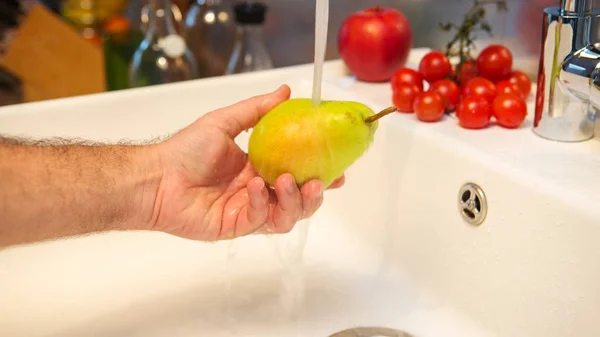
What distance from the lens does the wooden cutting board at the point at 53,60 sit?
4.01 feet

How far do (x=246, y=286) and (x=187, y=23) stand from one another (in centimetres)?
67

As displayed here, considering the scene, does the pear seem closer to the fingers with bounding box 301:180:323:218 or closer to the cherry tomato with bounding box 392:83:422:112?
the fingers with bounding box 301:180:323:218

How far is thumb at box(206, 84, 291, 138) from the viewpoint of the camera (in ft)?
2.40

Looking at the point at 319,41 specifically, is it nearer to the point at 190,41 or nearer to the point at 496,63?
the point at 496,63

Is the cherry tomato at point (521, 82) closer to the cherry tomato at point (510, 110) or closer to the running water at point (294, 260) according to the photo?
the cherry tomato at point (510, 110)

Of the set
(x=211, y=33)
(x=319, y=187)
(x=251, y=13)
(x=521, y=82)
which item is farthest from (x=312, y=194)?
(x=211, y=33)

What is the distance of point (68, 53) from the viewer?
1.23 metres

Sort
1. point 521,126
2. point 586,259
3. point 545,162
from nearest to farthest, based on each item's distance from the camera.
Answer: point 586,259 < point 545,162 < point 521,126

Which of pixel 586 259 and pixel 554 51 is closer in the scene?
pixel 586 259

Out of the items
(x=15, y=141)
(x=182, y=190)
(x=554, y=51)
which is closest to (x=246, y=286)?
(x=182, y=190)

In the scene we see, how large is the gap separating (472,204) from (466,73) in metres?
0.23

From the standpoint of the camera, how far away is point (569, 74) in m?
0.69

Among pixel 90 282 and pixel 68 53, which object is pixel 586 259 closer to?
pixel 90 282

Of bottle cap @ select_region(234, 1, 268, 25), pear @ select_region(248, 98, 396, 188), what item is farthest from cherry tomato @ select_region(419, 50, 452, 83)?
bottle cap @ select_region(234, 1, 268, 25)
